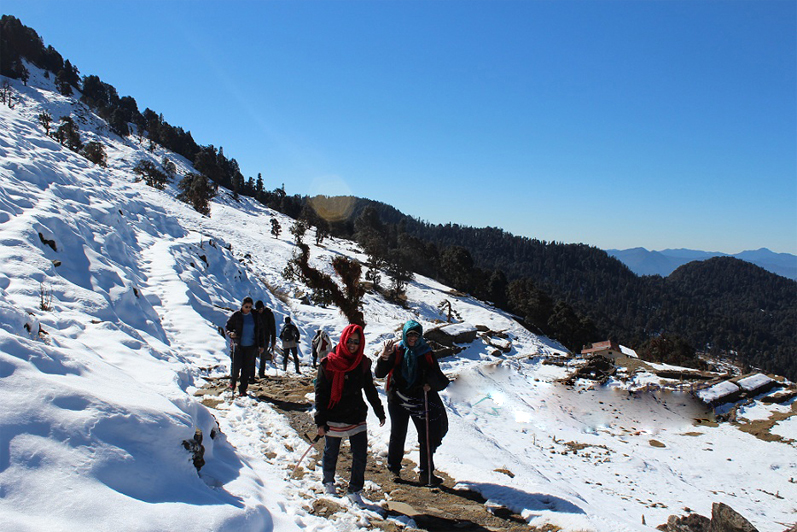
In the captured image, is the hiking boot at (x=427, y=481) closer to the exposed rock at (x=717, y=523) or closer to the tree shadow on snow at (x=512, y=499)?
the tree shadow on snow at (x=512, y=499)

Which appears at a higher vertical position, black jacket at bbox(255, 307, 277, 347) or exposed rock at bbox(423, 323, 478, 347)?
black jacket at bbox(255, 307, 277, 347)

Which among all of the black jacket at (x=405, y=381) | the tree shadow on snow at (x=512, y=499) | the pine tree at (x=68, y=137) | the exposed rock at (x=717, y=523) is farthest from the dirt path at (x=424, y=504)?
the pine tree at (x=68, y=137)

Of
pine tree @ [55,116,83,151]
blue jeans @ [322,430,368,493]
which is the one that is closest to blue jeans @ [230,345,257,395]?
blue jeans @ [322,430,368,493]

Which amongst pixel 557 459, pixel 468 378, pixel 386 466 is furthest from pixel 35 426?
pixel 468 378

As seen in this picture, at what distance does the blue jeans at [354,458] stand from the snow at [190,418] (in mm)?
253

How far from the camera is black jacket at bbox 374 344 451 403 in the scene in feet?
17.4

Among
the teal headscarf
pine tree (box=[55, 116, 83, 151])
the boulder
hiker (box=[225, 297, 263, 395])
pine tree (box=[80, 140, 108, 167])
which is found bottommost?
the boulder

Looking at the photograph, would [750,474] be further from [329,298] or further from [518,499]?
[329,298]

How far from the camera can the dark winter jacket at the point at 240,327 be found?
8023mm

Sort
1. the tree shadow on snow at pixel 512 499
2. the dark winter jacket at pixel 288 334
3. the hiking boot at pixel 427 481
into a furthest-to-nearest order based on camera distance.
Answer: the dark winter jacket at pixel 288 334 → the hiking boot at pixel 427 481 → the tree shadow on snow at pixel 512 499

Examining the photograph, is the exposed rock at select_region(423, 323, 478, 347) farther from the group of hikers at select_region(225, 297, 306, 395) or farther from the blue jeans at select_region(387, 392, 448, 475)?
the blue jeans at select_region(387, 392, 448, 475)

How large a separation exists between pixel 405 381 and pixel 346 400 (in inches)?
44.9

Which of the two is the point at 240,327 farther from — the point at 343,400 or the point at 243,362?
the point at 343,400

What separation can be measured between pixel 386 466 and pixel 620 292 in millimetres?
218151
